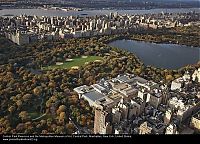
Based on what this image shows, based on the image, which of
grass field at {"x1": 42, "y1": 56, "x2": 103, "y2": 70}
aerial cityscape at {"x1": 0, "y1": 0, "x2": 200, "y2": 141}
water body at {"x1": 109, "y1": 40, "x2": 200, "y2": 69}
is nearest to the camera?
aerial cityscape at {"x1": 0, "y1": 0, "x2": 200, "y2": 141}

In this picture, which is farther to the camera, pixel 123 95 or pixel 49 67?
Answer: pixel 49 67

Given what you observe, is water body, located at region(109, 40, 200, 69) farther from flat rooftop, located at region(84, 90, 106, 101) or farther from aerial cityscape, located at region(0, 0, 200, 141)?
flat rooftop, located at region(84, 90, 106, 101)

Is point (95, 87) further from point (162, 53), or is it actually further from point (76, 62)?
point (162, 53)

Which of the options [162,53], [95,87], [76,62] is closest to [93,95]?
[95,87]

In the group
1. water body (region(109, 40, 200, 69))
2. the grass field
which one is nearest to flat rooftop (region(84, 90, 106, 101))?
the grass field

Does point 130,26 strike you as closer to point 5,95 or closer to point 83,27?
point 83,27

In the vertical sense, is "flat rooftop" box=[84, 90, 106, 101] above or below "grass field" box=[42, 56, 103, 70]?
below

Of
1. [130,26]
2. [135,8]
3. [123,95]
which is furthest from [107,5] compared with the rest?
[123,95]

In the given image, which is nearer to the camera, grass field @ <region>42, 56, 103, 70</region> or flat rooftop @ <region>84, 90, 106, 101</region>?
flat rooftop @ <region>84, 90, 106, 101</region>

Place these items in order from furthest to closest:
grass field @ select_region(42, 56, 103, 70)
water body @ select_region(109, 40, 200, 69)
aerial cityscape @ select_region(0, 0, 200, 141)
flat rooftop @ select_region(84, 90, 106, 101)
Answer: water body @ select_region(109, 40, 200, 69) < grass field @ select_region(42, 56, 103, 70) < flat rooftop @ select_region(84, 90, 106, 101) < aerial cityscape @ select_region(0, 0, 200, 141)
